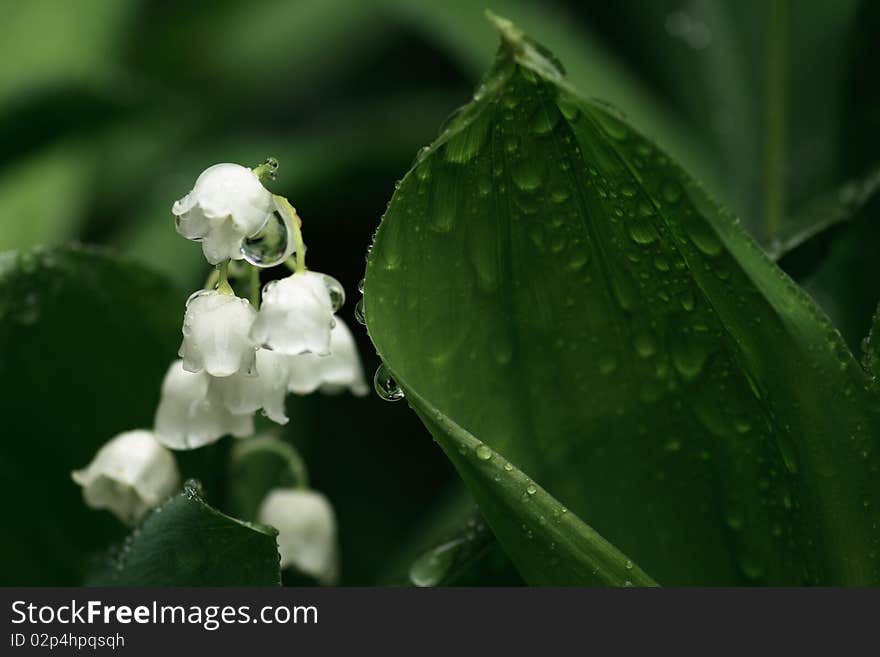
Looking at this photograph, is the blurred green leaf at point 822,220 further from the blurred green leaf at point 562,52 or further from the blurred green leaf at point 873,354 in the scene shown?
the blurred green leaf at point 562,52

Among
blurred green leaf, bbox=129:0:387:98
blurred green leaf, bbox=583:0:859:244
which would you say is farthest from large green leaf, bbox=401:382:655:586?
blurred green leaf, bbox=129:0:387:98

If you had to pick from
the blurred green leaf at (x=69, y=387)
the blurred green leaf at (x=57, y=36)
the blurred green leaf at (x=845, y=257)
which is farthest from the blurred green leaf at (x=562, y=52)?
the blurred green leaf at (x=69, y=387)

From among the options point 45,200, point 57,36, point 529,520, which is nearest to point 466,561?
point 529,520

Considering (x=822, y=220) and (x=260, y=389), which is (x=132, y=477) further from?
(x=822, y=220)

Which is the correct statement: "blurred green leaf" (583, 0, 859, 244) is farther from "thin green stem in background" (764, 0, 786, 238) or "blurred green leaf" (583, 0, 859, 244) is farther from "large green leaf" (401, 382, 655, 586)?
"large green leaf" (401, 382, 655, 586)

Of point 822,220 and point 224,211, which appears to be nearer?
point 224,211

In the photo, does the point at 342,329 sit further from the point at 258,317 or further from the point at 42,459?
the point at 42,459

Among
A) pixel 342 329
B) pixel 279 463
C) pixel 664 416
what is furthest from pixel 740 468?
pixel 279 463
